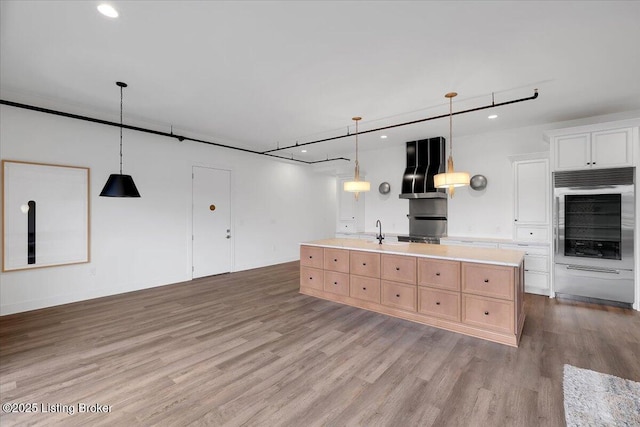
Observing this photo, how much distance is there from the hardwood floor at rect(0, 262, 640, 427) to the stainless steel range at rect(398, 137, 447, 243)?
2.38 meters

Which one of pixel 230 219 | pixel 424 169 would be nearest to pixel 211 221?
pixel 230 219

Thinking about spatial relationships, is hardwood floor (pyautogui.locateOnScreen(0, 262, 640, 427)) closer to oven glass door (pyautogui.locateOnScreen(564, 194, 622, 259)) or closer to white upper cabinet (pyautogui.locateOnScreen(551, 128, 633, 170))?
oven glass door (pyautogui.locateOnScreen(564, 194, 622, 259))

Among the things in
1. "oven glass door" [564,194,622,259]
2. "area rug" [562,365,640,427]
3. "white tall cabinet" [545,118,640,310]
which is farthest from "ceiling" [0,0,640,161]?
"area rug" [562,365,640,427]

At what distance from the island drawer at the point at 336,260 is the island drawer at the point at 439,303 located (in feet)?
3.73

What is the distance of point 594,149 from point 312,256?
4569mm

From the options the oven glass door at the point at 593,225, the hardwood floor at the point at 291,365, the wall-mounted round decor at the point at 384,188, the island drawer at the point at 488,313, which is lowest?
the hardwood floor at the point at 291,365

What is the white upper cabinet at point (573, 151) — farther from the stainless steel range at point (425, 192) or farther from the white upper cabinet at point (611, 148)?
the stainless steel range at point (425, 192)

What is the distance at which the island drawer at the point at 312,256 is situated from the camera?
4.61m

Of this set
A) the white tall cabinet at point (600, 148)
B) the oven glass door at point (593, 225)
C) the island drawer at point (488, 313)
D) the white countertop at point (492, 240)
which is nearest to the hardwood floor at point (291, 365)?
the island drawer at point (488, 313)

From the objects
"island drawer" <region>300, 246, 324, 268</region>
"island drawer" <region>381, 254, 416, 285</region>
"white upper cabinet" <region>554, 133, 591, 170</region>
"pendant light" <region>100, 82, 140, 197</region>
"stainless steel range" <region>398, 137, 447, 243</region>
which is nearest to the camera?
"pendant light" <region>100, 82, 140, 197</region>

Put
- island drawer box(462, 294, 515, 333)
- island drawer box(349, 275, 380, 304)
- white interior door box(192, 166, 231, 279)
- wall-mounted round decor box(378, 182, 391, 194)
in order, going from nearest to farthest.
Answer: island drawer box(462, 294, 515, 333) → island drawer box(349, 275, 380, 304) → white interior door box(192, 166, 231, 279) → wall-mounted round decor box(378, 182, 391, 194)

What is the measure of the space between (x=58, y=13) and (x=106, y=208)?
10.6 ft

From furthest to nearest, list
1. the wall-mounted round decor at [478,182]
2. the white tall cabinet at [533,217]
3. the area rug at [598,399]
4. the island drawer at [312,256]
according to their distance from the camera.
Answer: 1. the wall-mounted round decor at [478,182]
2. the white tall cabinet at [533,217]
3. the island drawer at [312,256]
4. the area rug at [598,399]

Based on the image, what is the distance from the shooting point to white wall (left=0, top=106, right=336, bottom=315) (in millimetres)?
4055
